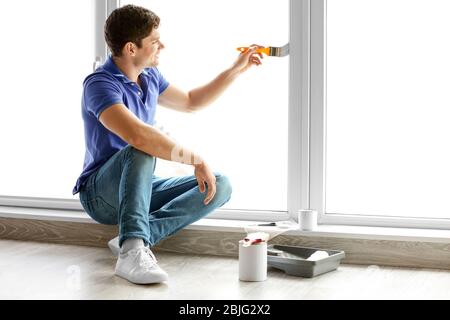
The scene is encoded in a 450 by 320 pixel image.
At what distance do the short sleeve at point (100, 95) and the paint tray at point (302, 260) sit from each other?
2.54 ft

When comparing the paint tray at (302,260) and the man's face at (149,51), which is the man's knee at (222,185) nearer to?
the paint tray at (302,260)

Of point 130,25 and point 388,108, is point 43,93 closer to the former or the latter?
point 130,25

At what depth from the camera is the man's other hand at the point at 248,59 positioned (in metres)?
2.69

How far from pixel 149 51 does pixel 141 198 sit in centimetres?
58

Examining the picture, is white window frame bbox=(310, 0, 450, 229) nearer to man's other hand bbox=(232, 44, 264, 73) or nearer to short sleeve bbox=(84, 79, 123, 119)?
man's other hand bbox=(232, 44, 264, 73)

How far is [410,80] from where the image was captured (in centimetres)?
264

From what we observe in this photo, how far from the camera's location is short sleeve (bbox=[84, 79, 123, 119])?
2379 mm

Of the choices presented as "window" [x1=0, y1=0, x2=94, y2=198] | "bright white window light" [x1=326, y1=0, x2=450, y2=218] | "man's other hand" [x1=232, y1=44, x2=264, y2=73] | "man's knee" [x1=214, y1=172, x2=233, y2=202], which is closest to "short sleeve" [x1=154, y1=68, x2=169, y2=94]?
"man's other hand" [x1=232, y1=44, x2=264, y2=73]

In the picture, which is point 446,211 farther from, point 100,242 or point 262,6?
point 100,242

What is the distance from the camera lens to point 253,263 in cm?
225

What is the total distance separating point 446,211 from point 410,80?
20.4 inches

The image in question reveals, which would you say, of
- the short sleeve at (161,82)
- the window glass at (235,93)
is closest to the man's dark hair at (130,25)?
the short sleeve at (161,82)

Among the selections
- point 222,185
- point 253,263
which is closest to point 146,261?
point 253,263

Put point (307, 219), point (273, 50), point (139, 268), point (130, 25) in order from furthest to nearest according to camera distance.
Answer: point (273, 50) → point (307, 219) → point (130, 25) → point (139, 268)
